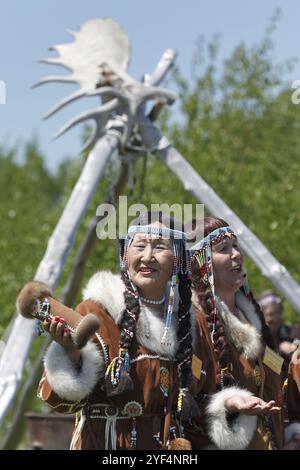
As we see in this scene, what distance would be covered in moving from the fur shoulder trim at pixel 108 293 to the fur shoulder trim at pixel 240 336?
63cm

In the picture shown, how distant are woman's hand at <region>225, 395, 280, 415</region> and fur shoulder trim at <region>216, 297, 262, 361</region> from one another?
38 cm

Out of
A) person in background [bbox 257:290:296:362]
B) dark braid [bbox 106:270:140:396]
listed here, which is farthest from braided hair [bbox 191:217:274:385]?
person in background [bbox 257:290:296:362]

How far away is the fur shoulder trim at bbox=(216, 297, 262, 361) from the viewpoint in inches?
178

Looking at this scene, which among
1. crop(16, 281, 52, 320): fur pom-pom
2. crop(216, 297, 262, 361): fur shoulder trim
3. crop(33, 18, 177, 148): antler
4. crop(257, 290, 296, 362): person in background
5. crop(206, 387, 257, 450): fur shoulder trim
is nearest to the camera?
crop(16, 281, 52, 320): fur pom-pom

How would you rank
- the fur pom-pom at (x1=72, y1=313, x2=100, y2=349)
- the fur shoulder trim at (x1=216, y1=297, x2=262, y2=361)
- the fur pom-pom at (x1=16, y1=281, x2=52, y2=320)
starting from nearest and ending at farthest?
1. the fur pom-pom at (x1=72, y1=313, x2=100, y2=349)
2. the fur pom-pom at (x1=16, y1=281, x2=52, y2=320)
3. the fur shoulder trim at (x1=216, y1=297, x2=262, y2=361)

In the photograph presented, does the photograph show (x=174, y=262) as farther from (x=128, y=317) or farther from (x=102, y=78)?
(x=102, y=78)

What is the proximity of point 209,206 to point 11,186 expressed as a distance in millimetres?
15051

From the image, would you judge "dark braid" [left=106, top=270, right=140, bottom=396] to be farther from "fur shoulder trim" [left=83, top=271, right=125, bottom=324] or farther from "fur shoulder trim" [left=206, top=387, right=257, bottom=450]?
"fur shoulder trim" [left=206, top=387, right=257, bottom=450]

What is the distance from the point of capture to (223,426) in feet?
13.8

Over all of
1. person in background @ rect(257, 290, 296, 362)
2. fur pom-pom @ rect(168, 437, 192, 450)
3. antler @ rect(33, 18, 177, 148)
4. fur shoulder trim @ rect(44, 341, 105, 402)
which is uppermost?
antler @ rect(33, 18, 177, 148)

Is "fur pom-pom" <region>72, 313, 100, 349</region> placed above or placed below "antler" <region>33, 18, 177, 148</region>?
below

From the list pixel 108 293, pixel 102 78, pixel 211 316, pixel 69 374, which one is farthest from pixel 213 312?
pixel 102 78

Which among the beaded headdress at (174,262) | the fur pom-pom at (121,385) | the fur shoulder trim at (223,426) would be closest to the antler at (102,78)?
the beaded headdress at (174,262)

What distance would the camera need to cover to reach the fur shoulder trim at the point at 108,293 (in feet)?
13.1
